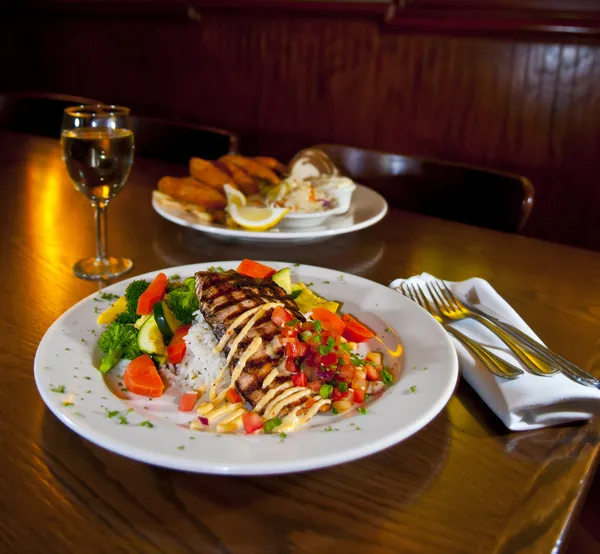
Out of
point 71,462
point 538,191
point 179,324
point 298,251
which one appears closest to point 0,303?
point 179,324

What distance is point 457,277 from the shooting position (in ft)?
5.10

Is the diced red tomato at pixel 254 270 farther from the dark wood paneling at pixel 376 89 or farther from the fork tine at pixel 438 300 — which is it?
the dark wood paneling at pixel 376 89

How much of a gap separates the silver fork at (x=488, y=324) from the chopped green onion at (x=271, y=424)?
438 millimetres

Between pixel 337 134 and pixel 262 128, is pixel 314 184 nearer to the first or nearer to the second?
pixel 337 134

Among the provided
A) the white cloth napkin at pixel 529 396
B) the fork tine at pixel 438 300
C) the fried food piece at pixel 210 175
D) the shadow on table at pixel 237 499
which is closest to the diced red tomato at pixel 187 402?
the shadow on table at pixel 237 499

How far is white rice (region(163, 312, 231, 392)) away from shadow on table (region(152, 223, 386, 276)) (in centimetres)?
54

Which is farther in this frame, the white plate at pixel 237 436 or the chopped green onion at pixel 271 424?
the chopped green onion at pixel 271 424

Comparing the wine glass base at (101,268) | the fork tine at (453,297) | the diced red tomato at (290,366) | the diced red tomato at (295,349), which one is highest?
the diced red tomato at (295,349)

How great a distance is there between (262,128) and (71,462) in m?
3.65

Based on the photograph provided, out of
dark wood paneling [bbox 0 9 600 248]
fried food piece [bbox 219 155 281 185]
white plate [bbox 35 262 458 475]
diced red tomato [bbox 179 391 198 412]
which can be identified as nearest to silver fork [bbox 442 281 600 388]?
white plate [bbox 35 262 458 475]

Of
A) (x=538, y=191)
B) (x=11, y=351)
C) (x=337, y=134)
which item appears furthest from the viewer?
(x=337, y=134)

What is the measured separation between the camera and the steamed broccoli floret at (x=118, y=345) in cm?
104

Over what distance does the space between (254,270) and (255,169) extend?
926mm

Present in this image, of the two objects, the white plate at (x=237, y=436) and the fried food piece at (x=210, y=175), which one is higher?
the fried food piece at (x=210, y=175)
